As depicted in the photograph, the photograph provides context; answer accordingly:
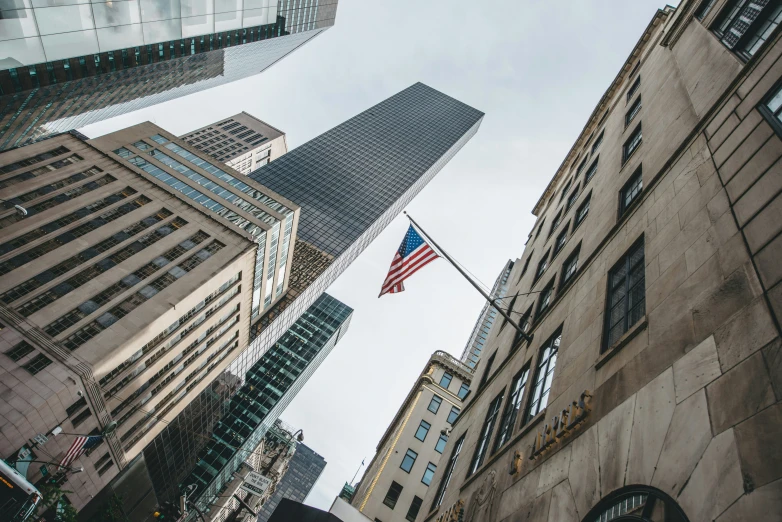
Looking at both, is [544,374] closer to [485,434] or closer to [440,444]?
[485,434]

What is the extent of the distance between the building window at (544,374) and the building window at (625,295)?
305 cm

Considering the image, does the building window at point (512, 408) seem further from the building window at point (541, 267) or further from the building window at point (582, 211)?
the building window at point (582, 211)

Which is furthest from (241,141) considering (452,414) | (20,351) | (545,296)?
(545,296)

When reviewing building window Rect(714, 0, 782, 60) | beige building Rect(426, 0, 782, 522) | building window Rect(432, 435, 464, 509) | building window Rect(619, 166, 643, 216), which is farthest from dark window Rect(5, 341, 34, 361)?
building window Rect(714, 0, 782, 60)

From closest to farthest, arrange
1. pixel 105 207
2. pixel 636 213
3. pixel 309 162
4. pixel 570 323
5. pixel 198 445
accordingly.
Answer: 1. pixel 636 213
2. pixel 570 323
3. pixel 105 207
4. pixel 198 445
5. pixel 309 162

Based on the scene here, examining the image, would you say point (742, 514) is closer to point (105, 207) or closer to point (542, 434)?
point (542, 434)

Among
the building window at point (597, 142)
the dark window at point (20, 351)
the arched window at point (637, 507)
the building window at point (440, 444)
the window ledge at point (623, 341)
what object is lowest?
the arched window at point (637, 507)

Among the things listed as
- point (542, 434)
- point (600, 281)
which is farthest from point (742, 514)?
point (600, 281)

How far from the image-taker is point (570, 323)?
15805 mm

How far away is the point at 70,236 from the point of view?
4669 cm

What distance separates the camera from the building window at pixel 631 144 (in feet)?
66.6

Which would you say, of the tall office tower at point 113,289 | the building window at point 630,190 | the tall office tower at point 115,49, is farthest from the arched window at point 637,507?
the tall office tower at point 115,49

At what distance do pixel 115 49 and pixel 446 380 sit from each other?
176 ft

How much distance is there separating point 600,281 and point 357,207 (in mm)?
125596
